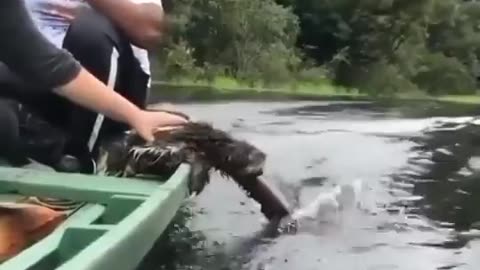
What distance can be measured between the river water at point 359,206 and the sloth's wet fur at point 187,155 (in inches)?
9.1

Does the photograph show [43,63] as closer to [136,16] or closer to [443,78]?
[136,16]

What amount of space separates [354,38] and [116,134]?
117 feet

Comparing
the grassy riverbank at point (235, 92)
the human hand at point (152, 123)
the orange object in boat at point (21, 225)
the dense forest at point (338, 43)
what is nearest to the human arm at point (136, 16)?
the human hand at point (152, 123)

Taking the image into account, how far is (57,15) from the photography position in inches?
145

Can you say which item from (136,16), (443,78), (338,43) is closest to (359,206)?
(136,16)

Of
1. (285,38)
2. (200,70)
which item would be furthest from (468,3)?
(200,70)

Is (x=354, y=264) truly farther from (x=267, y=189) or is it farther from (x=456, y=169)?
(x=456, y=169)

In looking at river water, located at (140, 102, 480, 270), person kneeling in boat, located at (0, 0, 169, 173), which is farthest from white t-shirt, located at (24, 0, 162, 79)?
river water, located at (140, 102, 480, 270)

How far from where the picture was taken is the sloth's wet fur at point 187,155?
3381 mm

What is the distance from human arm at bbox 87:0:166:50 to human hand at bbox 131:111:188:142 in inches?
12.9

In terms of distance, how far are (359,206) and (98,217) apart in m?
2.05

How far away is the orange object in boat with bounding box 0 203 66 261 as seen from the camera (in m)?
2.42

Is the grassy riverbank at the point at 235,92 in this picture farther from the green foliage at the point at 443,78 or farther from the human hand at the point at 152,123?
the human hand at the point at 152,123

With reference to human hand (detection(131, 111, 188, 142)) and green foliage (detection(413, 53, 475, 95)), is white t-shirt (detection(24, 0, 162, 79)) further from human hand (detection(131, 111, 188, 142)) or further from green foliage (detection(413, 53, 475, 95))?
green foliage (detection(413, 53, 475, 95))
